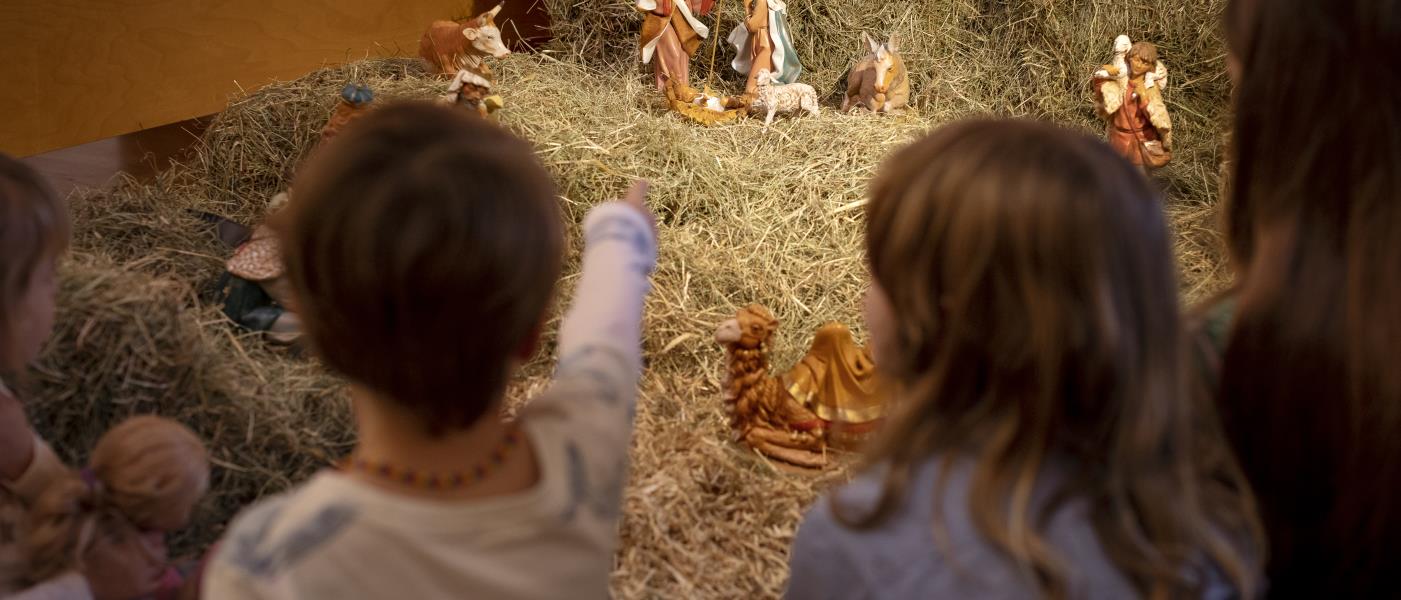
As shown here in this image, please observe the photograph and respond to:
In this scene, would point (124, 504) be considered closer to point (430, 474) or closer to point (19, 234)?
point (19, 234)

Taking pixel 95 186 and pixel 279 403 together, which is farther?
pixel 95 186

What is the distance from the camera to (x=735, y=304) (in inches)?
130

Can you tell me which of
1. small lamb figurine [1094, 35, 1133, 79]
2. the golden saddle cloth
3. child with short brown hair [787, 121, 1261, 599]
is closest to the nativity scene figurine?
the golden saddle cloth

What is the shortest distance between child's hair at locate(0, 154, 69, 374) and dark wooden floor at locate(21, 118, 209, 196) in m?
1.78

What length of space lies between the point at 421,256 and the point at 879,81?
3.55 metres

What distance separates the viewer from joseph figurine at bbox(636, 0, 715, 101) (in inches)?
172

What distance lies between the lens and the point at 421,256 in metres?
1.20

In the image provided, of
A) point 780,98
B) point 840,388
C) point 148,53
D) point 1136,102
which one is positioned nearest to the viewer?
point 840,388

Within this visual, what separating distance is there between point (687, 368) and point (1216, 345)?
1.62 m

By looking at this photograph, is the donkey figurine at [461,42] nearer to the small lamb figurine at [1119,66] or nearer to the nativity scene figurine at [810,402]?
the nativity scene figurine at [810,402]

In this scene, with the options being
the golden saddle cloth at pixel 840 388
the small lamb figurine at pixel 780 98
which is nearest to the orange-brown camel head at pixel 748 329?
the golden saddle cloth at pixel 840 388

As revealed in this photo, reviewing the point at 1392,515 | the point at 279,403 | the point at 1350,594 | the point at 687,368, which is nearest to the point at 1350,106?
the point at 1392,515

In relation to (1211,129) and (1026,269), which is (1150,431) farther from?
(1211,129)

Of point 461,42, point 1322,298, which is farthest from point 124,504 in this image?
point 461,42
